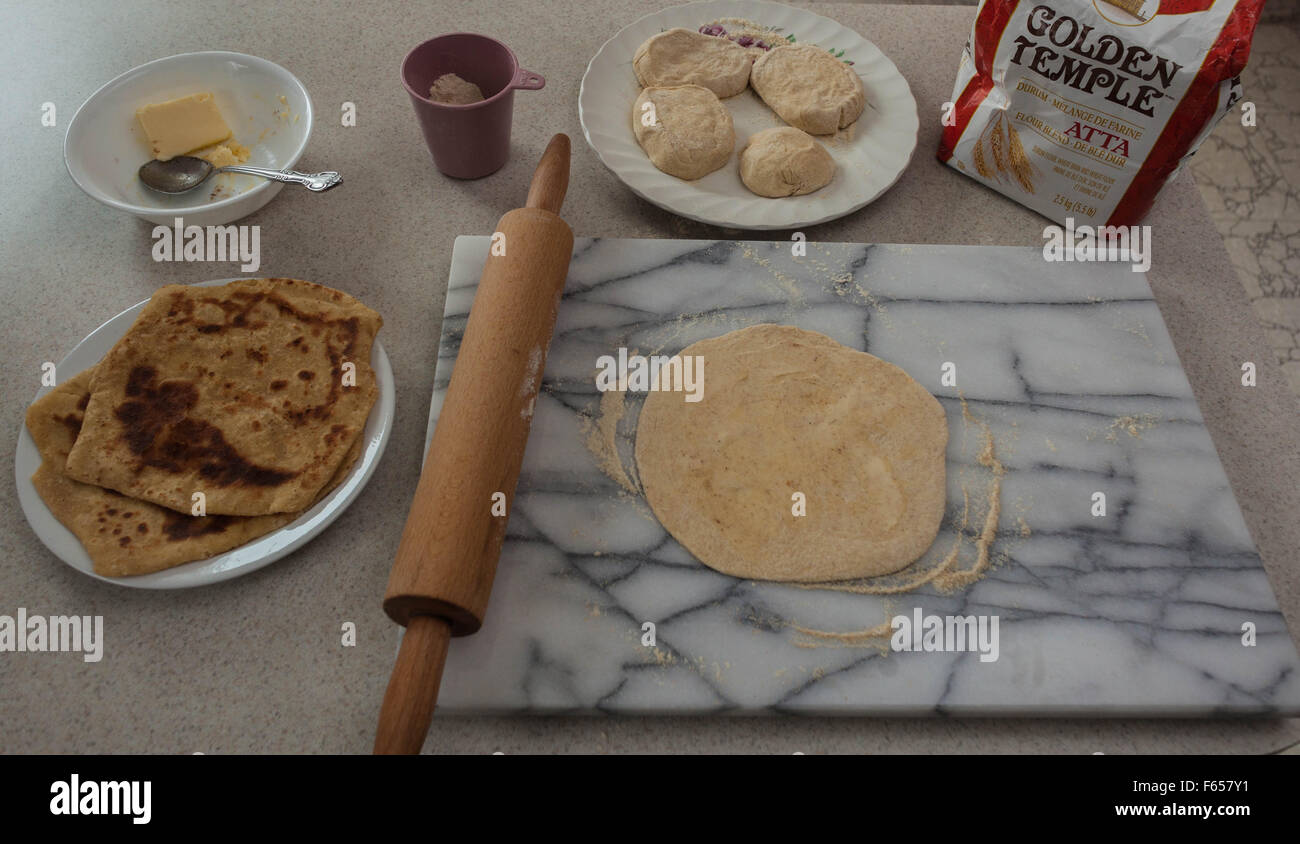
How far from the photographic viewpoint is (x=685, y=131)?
1.21 metres

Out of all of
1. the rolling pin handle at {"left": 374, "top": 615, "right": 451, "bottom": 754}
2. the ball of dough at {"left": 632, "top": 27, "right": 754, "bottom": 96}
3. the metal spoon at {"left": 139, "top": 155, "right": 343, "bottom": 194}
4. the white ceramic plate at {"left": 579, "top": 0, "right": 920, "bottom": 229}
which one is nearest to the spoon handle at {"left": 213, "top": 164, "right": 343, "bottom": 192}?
the metal spoon at {"left": 139, "top": 155, "right": 343, "bottom": 194}

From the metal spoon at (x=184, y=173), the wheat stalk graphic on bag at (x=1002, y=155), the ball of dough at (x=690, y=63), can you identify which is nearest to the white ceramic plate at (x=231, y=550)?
the metal spoon at (x=184, y=173)

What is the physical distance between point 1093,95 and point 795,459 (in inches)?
24.6

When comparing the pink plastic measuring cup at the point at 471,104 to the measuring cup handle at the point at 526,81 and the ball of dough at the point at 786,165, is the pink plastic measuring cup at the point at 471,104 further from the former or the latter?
the ball of dough at the point at 786,165

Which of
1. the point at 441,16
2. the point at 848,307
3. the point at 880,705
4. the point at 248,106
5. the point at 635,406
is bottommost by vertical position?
the point at 880,705

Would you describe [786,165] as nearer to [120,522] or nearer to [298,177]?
[298,177]

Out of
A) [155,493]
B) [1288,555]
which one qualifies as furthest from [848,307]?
[155,493]

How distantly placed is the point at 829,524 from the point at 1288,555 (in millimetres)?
545

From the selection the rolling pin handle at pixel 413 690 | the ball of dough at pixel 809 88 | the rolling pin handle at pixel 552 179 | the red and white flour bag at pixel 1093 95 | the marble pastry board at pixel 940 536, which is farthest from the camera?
the ball of dough at pixel 809 88

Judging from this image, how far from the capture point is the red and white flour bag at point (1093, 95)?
3.25 feet

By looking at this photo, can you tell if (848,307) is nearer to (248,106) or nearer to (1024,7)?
(1024,7)

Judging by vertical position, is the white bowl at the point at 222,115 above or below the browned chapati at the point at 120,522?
above

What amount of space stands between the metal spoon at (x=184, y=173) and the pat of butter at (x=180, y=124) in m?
0.02

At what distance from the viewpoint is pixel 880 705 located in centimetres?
82
